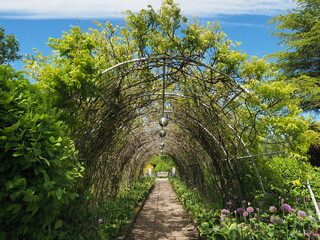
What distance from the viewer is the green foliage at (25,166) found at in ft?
4.85

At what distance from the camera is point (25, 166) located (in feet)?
5.01

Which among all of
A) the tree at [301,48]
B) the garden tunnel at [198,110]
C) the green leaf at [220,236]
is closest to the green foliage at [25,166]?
the garden tunnel at [198,110]

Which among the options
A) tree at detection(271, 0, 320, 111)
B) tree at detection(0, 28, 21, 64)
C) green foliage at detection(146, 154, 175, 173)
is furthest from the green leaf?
green foliage at detection(146, 154, 175, 173)

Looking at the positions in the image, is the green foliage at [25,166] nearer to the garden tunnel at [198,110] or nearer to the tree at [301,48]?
the garden tunnel at [198,110]

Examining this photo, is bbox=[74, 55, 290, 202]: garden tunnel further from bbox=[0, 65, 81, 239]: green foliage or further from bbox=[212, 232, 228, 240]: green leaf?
bbox=[0, 65, 81, 239]: green foliage

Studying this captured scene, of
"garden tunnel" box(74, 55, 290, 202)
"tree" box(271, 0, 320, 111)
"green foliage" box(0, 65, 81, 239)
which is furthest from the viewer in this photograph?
"tree" box(271, 0, 320, 111)

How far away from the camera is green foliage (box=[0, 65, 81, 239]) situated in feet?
4.85

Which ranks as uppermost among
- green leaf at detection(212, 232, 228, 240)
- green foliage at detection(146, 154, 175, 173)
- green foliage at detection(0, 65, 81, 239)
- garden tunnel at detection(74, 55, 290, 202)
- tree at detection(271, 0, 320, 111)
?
tree at detection(271, 0, 320, 111)

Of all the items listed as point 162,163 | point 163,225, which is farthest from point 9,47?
point 162,163

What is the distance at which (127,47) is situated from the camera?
418 centimetres

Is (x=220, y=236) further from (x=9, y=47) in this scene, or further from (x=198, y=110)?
(x=9, y=47)

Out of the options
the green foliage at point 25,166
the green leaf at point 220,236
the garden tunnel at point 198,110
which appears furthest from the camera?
the garden tunnel at point 198,110

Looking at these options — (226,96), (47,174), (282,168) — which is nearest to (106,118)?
(226,96)

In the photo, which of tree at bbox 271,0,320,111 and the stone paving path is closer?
the stone paving path
